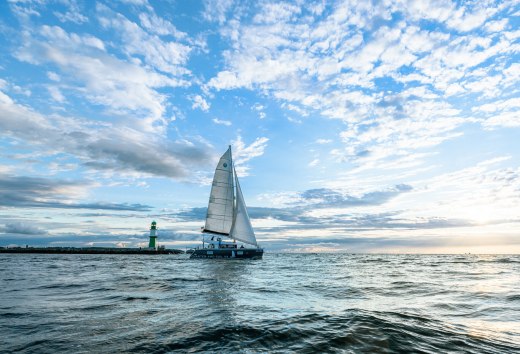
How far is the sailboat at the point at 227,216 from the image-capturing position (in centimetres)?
6194

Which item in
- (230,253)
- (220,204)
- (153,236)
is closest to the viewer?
(230,253)

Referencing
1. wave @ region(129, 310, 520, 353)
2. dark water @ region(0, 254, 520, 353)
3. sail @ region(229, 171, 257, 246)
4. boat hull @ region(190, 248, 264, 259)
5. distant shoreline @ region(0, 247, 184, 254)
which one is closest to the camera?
wave @ region(129, 310, 520, 353)

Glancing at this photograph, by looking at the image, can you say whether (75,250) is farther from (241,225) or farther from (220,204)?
(241,225)

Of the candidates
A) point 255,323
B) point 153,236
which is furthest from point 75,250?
point 255,323

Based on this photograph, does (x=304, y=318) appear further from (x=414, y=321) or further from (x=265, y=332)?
(x=414, y=321)

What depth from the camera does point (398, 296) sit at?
1839cm

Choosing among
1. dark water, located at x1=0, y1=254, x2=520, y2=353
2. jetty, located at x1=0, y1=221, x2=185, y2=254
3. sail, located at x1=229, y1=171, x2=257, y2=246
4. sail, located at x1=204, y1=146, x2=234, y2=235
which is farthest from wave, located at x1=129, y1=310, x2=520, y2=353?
jetty, located at x1=0, y1=221, x2=185, y2=254

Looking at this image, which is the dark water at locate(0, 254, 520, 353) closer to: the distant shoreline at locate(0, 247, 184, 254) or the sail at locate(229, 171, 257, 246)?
the sail at locate(229, 171, 257, 246)

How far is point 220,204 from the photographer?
2438 inches

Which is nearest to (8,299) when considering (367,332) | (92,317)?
(92,317)

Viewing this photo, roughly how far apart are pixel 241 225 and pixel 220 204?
19.0 feet

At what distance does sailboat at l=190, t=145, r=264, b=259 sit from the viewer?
61.9 meters

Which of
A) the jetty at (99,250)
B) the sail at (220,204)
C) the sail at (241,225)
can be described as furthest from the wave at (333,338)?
the jetty at (99,250)

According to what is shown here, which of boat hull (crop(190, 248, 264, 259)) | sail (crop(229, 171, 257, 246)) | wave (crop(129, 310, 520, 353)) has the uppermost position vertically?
sail (crop(229, 171, 257, 246))
